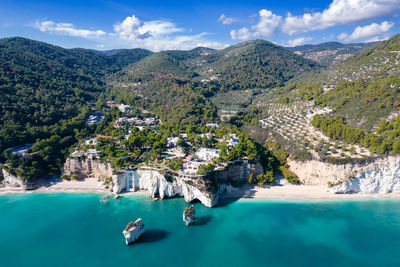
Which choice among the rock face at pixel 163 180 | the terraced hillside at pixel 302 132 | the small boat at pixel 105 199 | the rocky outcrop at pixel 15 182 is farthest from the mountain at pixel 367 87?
the rocky outcrop at pixel 15 182

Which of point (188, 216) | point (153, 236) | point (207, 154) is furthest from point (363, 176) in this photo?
point (153, 236)

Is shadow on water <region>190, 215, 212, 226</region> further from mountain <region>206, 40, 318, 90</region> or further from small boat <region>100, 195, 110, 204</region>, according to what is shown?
mountain <region>206, 40, 318, 90</region>

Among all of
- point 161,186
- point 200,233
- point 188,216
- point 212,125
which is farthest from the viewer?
point 212,125

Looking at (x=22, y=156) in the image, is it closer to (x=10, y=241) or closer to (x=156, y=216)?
(x=10, y=241)

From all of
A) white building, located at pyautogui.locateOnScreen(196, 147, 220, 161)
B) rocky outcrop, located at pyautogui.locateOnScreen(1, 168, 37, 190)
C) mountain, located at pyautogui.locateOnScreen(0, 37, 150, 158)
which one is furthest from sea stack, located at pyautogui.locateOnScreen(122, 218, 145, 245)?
mountain, located at pyautogui.locateOnScreen(0, 37, 150, 158)

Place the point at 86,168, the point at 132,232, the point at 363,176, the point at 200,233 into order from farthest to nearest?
the point at 86,168
the point at 363,176
the point at 200,233
the point at 132,232

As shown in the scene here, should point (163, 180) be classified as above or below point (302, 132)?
below

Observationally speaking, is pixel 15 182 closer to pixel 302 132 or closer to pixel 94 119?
pixel 94 119
